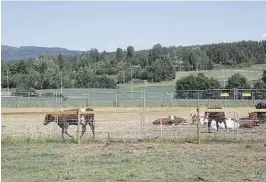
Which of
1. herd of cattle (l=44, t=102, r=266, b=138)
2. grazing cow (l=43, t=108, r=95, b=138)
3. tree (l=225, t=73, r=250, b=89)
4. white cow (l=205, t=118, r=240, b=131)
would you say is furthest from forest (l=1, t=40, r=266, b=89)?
grazing cow (l=43, t=108, r=95, b=138)

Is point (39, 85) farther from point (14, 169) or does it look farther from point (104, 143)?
point (14, 169)

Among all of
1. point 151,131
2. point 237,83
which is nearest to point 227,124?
point 151,131

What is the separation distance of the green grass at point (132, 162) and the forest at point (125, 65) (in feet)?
140

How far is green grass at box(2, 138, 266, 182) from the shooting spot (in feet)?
29.1

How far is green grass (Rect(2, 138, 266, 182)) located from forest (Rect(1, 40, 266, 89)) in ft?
140

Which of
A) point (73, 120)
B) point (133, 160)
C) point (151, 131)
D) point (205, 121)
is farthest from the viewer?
point (205, 121)

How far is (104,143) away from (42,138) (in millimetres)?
2042

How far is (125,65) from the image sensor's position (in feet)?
298

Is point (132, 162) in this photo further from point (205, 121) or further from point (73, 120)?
point (205, 121)

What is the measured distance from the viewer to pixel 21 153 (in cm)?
1220

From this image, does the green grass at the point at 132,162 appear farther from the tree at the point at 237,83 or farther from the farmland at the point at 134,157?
the tree at the point at 237,83

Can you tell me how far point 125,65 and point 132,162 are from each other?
80462mm

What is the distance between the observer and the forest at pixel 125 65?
226ft

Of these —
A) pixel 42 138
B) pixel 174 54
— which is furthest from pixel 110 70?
pixel 42 138
